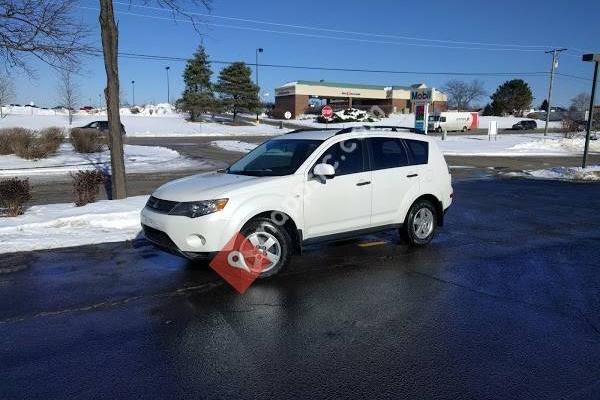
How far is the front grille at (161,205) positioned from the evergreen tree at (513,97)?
107871 millimetres

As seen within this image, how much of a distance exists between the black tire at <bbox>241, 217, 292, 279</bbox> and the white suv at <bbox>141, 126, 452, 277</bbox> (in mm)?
12

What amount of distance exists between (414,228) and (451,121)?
59.8 metres

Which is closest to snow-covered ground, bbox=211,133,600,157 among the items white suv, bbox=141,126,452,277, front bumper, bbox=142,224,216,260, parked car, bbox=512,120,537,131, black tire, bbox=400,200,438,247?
black tire, bbox=400,200,438,247

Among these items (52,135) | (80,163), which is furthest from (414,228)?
(52,135)

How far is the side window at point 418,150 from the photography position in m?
7.27

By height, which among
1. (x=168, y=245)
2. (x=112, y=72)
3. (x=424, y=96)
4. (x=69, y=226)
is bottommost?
(x=69, y=226)

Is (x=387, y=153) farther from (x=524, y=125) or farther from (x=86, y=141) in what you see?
(x=524, y=125)

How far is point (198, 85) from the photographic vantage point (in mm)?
74438

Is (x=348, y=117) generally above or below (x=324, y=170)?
above

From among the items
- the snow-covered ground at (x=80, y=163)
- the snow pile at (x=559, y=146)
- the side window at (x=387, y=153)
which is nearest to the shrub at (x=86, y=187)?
the side window at (x=387, y=153)

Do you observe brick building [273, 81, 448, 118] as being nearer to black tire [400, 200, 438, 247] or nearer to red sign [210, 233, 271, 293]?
black tire [400, 200, 438, 247]

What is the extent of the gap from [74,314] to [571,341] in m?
4.47

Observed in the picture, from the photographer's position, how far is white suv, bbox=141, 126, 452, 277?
546cm

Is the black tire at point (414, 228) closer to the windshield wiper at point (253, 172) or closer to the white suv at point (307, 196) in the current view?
the white suv at point (307, 196)
